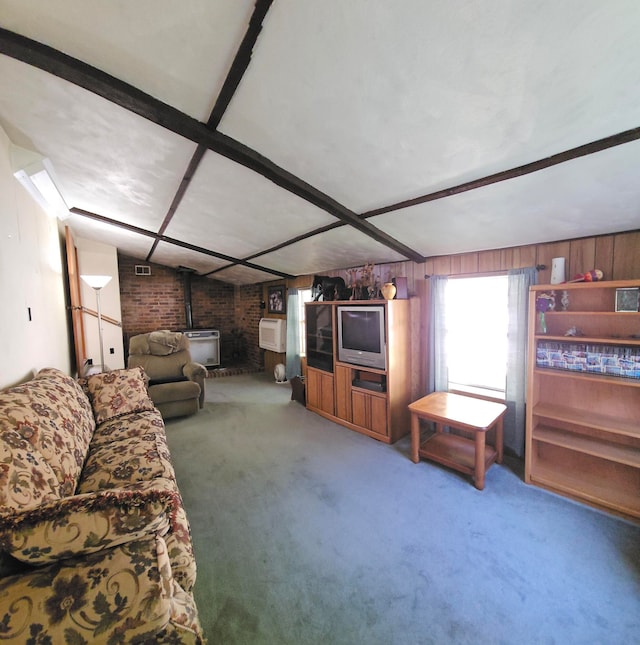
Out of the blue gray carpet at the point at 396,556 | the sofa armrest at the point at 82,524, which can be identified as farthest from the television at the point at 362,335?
the sofa armrest at the point at 82,524

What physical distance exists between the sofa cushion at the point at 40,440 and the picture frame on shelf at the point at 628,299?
3.12 m

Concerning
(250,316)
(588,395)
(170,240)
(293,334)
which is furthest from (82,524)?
(250,316)

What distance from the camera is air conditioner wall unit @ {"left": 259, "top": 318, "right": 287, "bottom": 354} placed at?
536 cm

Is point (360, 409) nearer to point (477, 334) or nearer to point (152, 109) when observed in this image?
point (477, 334)

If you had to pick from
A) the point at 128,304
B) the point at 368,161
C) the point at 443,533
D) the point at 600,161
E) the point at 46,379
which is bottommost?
the point at 443,533

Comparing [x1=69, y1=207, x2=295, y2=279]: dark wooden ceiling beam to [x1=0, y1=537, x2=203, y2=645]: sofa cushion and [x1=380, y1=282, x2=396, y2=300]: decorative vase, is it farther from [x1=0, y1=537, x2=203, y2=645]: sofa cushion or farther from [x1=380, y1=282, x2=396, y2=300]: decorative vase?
[x1=0, y1=537, x2=203, y2=645]: sofa cushion

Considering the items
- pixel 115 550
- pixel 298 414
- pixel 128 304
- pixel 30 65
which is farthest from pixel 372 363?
pixel 128 304

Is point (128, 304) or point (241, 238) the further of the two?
point (128, 304)

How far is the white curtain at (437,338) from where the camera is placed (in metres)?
2.89

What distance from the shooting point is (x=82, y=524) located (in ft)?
2.75

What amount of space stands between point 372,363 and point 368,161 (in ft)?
6.31

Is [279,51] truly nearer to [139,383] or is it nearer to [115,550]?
[115,550]

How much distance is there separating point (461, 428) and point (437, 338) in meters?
0.96

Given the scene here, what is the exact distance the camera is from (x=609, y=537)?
5.59 feet
